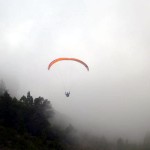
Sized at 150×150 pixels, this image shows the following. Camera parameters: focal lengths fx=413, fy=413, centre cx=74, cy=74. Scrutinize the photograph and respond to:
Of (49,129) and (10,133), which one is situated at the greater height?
(49,129)

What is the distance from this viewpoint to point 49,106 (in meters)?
124

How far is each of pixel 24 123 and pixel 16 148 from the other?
23.9 m

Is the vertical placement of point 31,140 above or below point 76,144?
below

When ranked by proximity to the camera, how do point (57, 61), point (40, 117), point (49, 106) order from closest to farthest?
point (57, 61) → point (40, 117) → point (49, 106)

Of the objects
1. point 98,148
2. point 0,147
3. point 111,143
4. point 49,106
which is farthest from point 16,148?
point 111,143

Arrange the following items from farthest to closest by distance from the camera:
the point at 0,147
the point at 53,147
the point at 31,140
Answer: the point at 53,147 → the point at 31,140 → the point at 0,147

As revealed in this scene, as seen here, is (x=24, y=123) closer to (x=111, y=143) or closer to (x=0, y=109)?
(x=0, y=109)

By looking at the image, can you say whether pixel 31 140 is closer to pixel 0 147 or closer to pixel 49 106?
pixel 0 147

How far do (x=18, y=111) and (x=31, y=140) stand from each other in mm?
10251

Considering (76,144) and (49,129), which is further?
(76,144)

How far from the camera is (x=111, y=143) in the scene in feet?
648

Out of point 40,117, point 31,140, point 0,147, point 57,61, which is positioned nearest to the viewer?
point 0,147

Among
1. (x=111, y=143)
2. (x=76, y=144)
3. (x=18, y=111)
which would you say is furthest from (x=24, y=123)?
(x=111, y=143)

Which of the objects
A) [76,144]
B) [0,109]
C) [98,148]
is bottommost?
[0,109]
